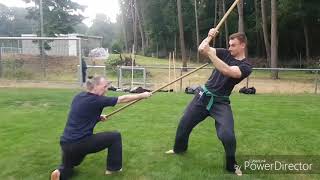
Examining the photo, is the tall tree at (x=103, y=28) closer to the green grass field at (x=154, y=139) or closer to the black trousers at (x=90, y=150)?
the green grass field at (x=154, y=139)

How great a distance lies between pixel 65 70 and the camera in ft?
80.7

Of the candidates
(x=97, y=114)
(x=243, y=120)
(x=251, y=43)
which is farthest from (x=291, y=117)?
(x=251, y=43)

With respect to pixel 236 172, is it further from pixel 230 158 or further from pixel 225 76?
pixel 225 76

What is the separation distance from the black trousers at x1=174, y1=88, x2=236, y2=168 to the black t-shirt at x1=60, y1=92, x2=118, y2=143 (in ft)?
4.31

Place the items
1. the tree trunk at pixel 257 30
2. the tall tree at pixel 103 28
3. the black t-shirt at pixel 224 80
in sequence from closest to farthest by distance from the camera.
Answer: the black t-shirt at pixel 224 80
the tree trunk at pixel 257 30
the tall tree at pixel 103 28

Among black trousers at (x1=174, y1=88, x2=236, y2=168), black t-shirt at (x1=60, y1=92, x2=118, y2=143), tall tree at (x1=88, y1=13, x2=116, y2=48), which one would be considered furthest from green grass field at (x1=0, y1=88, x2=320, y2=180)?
tall tree at (x1=88, y1=13, x2=116, y2=48)

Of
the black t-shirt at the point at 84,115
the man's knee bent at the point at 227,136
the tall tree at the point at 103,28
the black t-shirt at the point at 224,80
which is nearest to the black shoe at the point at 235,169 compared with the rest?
the man's knee bent at the point at 227,136

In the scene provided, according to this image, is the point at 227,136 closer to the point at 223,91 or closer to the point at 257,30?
the point at 223,91

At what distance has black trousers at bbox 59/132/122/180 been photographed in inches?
243

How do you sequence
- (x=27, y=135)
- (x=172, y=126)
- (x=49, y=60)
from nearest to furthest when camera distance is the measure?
(x=27, y=135)
(x=172, y=126)
(x=49, y=60)

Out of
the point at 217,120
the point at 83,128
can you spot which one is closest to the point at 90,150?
the point at 83,128

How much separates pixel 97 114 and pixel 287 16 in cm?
4209

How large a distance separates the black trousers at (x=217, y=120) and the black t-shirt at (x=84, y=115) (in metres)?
1.31

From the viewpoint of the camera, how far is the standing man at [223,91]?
6.32m
